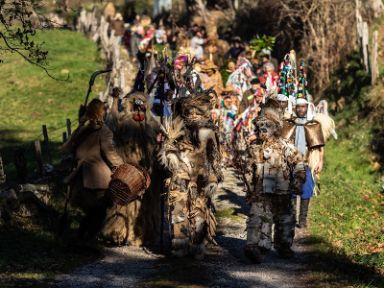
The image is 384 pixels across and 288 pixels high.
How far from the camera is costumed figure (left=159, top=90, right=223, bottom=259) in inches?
406

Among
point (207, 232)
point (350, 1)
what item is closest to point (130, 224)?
point (207, 232)

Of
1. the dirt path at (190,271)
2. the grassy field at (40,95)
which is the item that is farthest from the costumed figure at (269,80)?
the grassy field at (40,95)

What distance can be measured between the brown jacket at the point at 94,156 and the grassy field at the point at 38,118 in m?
0.96

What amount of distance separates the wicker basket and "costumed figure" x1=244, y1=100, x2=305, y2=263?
1358mm

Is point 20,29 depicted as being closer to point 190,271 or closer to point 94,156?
point 94,156

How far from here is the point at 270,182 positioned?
399 inches

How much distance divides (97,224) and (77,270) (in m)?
0.75

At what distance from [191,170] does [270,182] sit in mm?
990

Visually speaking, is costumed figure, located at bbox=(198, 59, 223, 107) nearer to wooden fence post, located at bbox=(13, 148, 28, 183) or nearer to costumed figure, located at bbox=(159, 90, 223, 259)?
wooden fence post, located at bbox=(13, 148, 28, 183)

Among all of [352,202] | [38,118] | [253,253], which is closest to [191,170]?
[253,253]

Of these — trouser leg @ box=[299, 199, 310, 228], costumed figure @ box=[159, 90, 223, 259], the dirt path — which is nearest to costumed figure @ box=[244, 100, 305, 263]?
the dirt path

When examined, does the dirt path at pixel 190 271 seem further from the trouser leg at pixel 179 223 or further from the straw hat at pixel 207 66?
the straw hat at pixel 207 66

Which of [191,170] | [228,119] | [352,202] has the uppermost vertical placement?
[228,119]

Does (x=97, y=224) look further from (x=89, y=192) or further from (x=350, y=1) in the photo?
(x=350, y=1)
